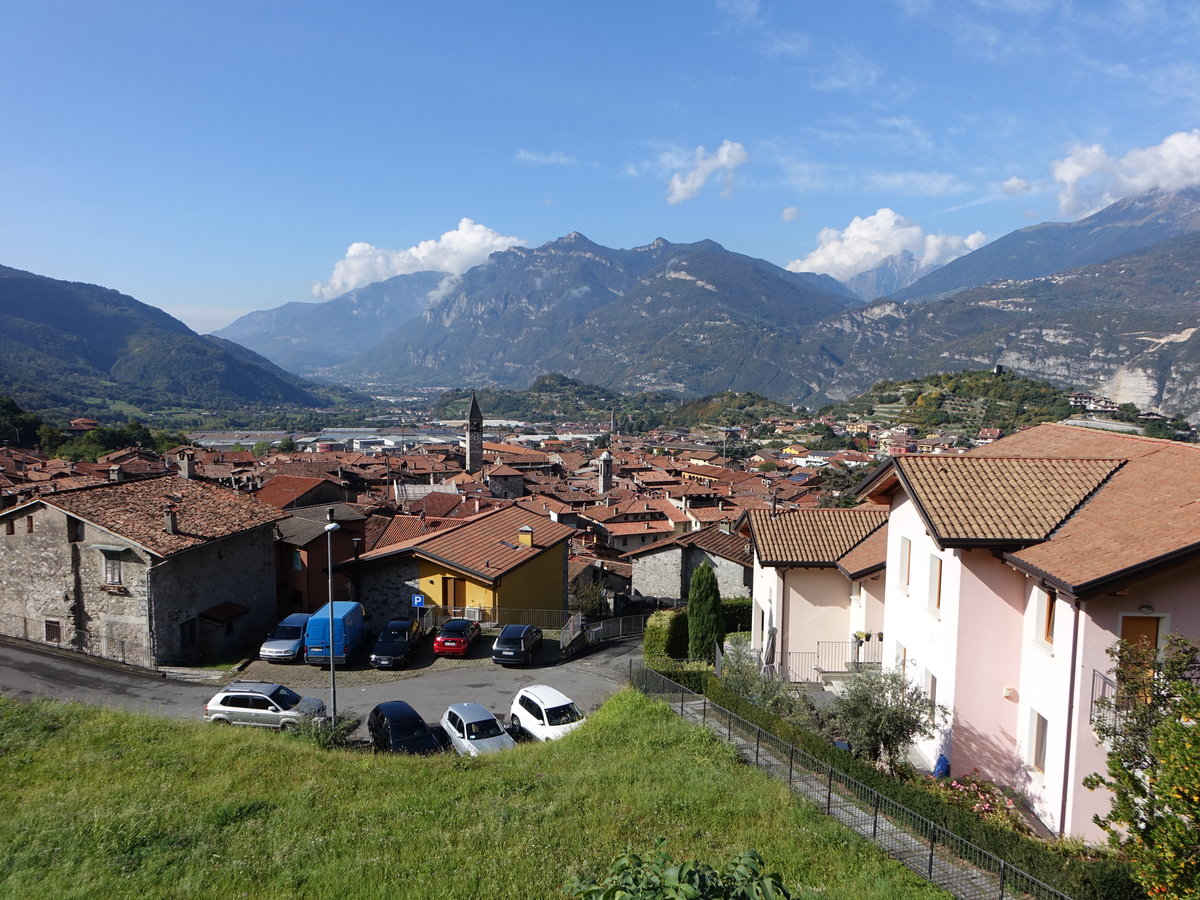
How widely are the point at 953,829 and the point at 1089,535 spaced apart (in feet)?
15.5

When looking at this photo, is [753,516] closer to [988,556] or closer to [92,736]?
[988,556]

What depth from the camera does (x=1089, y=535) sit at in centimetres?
1095

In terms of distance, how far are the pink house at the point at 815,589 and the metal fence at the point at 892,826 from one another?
536cm

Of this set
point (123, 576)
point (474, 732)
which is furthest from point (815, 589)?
point (123, 576)

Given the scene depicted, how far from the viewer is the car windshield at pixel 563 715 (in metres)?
15.8

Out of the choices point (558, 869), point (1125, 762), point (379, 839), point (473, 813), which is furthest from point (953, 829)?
Answer: point (379, 839)

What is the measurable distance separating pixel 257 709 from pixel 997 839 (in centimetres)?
1400

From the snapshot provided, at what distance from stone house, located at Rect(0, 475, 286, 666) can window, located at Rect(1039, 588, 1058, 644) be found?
2117 centimetres

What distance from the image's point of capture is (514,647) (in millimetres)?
21297

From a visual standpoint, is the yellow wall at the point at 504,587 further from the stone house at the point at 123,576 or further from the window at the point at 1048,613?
the window at the point at 1048,613

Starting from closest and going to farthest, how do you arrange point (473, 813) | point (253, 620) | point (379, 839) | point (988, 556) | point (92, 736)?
point (379, 839) → point (473, 813) → point (988, 556) → point (92, 736) → point (253, 620)

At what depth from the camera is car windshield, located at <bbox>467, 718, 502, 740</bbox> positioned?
48.9 feet

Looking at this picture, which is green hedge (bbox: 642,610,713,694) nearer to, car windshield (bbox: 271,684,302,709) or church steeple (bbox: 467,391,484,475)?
car windshield (bbox: 271,684,302,709)

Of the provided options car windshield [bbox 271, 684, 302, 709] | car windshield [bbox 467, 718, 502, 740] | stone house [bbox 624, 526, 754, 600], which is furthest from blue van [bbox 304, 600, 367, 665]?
stone house [bbox 624, 526, 754, 600]
